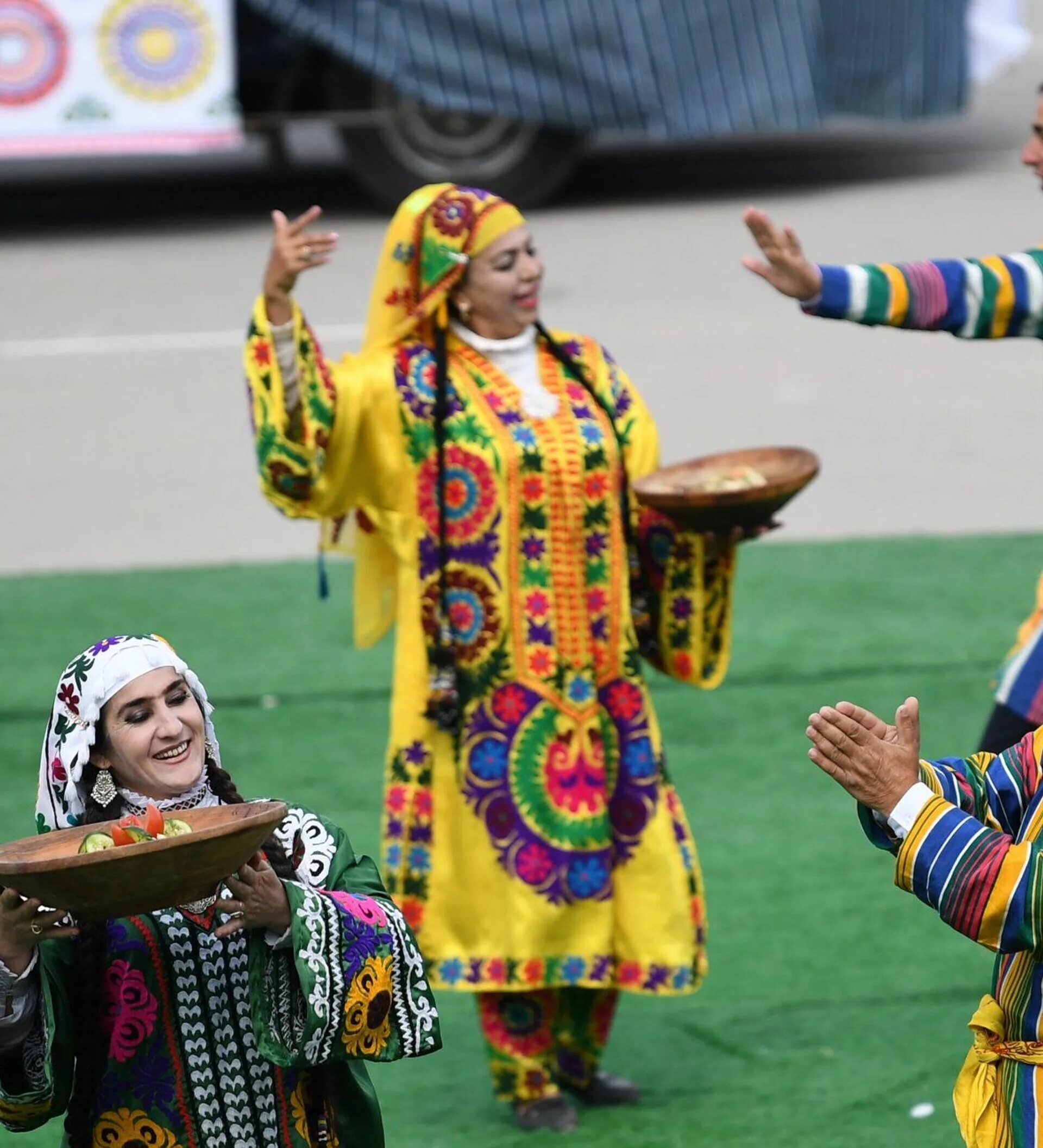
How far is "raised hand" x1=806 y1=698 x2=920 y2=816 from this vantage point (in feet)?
9.71

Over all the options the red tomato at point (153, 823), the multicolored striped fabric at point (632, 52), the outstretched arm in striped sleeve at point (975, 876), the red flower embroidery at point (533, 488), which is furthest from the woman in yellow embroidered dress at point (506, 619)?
the multicolored striped fabric at point (632, 52)

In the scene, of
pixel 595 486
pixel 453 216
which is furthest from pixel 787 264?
pixel 453 216

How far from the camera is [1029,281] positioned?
4.36 m

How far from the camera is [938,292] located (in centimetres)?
431

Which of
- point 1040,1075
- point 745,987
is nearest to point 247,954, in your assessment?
point 1040,1075

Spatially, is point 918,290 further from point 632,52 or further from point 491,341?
point 632,52

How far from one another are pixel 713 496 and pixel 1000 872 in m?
1.66

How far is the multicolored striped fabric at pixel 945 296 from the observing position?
4.25 m

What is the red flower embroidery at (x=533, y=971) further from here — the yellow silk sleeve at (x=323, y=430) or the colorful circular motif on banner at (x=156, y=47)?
the colorful circular motif on banner at (x=156, y=47)

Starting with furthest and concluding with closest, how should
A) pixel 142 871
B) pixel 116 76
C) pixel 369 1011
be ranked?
pixel 116 76
pixel 369 1011
pixel 142 871

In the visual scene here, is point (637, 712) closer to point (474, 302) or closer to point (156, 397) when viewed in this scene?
point (474, 302)

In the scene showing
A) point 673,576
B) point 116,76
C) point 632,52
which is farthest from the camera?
point 632,52

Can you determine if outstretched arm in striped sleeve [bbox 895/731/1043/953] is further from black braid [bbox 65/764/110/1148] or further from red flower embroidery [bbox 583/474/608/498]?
red flower embroidery [bbox 583/474/608/498]

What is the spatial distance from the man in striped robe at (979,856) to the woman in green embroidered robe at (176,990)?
684mm
